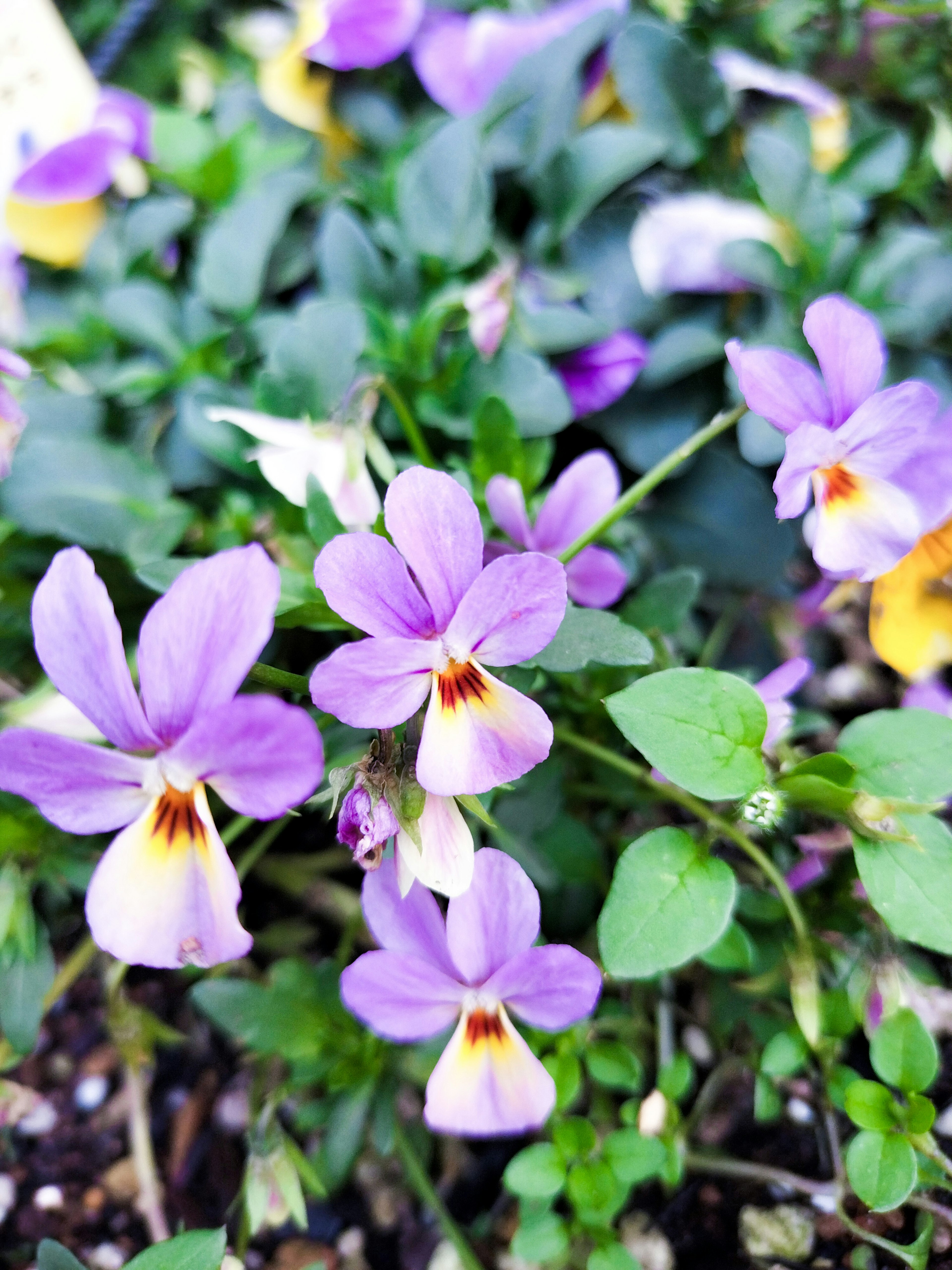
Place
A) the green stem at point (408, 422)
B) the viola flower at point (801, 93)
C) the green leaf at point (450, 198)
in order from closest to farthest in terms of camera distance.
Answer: the green stem at point (408, 422), the green leaf at point (450, 198), the viola flower at point (801, 93)

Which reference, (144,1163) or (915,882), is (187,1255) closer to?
(144,1163)

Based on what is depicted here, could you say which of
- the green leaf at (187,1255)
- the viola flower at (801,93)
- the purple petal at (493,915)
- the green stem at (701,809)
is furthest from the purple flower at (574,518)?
the viola flower at (801,93)

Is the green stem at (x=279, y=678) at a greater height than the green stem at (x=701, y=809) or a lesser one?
greater

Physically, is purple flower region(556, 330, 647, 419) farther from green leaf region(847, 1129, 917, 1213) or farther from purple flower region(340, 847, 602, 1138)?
green leaf region(847, 1129, 917, 1213)

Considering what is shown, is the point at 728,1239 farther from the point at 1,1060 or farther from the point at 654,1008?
the point at 1,1060

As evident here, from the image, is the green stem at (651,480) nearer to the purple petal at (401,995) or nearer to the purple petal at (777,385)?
the purple petal at (777,385)
